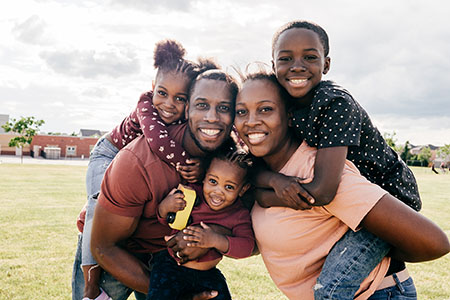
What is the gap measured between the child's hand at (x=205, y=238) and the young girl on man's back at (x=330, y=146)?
589 mm

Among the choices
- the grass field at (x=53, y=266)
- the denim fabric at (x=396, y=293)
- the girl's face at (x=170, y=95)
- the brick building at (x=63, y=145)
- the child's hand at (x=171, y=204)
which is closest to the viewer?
the denim fabric at (x=396, y=293)

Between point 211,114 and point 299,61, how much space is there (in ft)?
2.74

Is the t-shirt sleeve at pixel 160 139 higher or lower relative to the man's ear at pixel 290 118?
lower

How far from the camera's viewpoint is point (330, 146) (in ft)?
8.64

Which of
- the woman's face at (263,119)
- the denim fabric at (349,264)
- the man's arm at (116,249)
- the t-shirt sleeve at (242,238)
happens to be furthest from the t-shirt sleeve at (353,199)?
the man's arm at (116,249)

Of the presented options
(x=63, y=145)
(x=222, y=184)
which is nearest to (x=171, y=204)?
(x=222, y=184)

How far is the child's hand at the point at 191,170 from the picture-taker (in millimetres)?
3115

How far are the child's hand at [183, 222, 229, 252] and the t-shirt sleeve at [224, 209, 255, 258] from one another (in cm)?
5

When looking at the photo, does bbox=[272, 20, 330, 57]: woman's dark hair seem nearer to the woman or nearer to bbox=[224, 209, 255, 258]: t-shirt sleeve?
the woman

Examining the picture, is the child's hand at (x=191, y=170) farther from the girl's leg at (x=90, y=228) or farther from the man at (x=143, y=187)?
the girl's leg at (x=90, y=228)

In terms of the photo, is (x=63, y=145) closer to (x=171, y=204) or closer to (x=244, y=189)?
(x=244, y=189)

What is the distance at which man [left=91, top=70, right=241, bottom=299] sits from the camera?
297 cm

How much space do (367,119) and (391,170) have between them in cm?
44

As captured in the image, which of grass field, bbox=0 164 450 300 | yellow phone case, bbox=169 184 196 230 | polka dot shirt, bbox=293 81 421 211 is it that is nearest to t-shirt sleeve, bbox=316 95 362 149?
polka dot shirt, bbox=293 81 421 211
